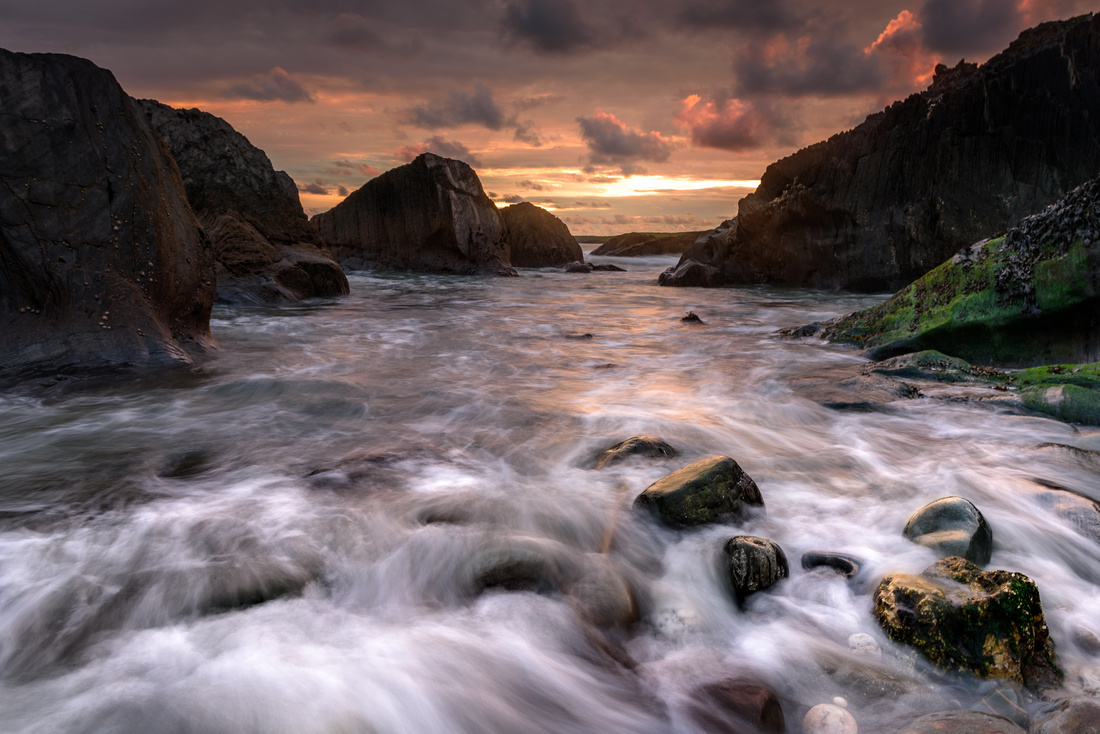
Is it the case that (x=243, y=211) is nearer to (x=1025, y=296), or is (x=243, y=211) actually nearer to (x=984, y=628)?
(x=1025, y=296)

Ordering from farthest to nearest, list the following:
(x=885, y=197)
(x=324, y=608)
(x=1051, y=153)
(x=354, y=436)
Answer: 1. (x=885, y=197)
2. (x=1051, y=153)
3. (x=354, y=436)
4. (x=324, y=608)

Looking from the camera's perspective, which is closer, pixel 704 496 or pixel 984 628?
pixel 984 628

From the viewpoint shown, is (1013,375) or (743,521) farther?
(1013,375)

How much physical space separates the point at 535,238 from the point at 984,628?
4171cm

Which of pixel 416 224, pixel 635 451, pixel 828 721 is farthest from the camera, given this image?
pixel 416 224

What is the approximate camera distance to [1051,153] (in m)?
14.3

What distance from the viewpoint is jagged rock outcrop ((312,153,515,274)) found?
29.7m

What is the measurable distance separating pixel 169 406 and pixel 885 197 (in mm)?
18227

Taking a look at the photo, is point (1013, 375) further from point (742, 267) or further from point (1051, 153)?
point (742, 267)

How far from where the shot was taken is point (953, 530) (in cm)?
250

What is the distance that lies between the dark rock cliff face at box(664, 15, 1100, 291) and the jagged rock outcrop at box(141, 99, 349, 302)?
48.6 ft

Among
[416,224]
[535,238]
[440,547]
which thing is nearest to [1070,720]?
[440,547]

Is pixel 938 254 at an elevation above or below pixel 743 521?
above

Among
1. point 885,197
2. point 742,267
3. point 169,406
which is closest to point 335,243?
point 742,267
